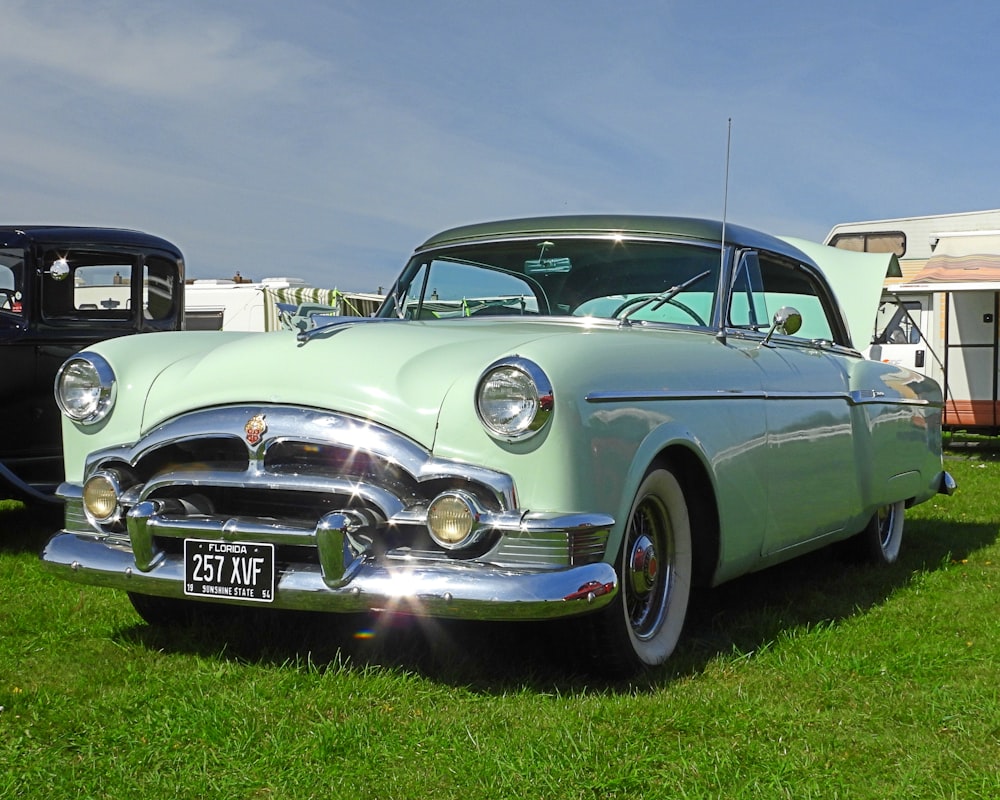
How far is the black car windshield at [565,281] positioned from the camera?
4.52m

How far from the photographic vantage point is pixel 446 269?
5.01 m

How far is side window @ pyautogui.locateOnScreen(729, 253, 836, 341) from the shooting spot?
186 inches

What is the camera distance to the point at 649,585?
12.3 feet

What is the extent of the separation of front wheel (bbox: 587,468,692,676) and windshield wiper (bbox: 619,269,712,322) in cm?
82

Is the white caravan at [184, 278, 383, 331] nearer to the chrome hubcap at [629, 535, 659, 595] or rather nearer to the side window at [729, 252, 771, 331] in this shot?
the side window at [729, 252, 771, 331]

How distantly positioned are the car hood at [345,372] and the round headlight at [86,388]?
174 millimetres

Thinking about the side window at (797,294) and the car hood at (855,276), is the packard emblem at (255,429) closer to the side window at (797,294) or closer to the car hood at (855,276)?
the side window at (797,294)

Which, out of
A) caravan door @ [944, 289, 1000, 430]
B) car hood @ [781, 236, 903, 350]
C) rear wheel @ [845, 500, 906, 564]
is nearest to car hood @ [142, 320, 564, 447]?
rear wheel @ [845, 500, 906, 564]

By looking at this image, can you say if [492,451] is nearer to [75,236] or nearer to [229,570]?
[229,570]

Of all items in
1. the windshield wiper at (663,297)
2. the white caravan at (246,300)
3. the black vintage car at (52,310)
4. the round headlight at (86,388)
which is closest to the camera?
the round headlight at (86,388)

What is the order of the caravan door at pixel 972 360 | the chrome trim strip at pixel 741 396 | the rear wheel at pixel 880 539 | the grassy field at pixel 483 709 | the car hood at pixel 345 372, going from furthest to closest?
the caravan door at pixel 972 360 < the rear wheel at pixel 880 539 < the chrome trim strip at pixel 741 396 < the car hood at pixel 345 372 < the grassy field at pixel 483 709

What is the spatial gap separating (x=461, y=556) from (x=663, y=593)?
90cm

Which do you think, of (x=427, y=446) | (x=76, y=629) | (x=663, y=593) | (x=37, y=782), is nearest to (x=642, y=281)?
(x=663, y=593)

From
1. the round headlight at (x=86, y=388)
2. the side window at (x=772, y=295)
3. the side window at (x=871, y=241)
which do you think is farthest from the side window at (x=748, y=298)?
the side window at (x=871, y=241)
